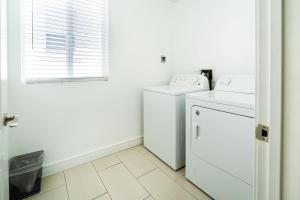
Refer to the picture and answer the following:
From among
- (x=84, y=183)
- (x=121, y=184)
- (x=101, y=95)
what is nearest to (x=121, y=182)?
(x=121, y=184)

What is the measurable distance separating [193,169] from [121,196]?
713 millimetres

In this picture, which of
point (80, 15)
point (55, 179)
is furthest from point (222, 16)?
point (55, 179)

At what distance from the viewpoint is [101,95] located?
6.53 feet

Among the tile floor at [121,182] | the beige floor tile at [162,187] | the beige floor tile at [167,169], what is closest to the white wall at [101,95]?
the tile floor at [121,182]

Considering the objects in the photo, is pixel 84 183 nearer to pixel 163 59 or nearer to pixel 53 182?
pixel 53 182

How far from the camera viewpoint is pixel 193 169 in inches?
60.4

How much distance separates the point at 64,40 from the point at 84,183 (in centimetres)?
151

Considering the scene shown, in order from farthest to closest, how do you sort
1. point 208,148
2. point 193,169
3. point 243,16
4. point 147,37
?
point 147,37 → point 243,16 → point 193,169 → point 208,148

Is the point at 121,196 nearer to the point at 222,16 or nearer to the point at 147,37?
the point at 147,37

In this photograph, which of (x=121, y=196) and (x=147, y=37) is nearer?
(x=121, y=196)

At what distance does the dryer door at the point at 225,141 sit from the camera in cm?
109

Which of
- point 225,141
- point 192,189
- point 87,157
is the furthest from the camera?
point 87,157

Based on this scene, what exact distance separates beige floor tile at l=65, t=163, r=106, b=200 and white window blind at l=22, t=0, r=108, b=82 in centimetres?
104

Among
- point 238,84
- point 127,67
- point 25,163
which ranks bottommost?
point 25,163
